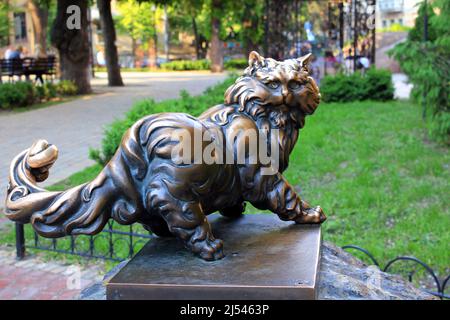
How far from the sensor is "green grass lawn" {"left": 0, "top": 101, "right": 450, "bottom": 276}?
5.05 metres

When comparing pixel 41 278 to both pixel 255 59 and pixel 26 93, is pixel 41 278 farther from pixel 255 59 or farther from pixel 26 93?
pixel 26 93

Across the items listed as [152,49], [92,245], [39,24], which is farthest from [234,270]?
[152,49]

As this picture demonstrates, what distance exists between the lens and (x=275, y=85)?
7.04 feet

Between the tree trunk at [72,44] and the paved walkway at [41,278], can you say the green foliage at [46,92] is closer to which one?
the tree trunk at [72,44]

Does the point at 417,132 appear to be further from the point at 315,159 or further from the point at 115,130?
the point at 115,130

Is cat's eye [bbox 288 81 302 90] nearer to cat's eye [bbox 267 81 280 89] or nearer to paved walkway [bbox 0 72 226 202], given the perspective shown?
cat's eye [bbox 267 81 280 89]

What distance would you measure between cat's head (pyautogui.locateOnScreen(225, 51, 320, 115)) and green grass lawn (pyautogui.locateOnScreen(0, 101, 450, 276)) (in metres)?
2.79

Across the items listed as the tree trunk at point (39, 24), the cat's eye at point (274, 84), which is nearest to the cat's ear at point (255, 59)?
the cat's eye at point (274, 84)

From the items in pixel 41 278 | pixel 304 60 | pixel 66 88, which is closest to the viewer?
pixel 304 60

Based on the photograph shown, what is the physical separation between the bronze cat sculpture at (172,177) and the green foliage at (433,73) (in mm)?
7261

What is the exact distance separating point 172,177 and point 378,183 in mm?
5295

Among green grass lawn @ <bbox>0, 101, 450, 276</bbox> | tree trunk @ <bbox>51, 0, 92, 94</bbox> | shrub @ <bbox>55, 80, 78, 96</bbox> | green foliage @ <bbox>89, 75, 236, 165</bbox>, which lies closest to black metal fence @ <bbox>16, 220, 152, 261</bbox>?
green grass lawn @ <bbox>0, 101, 450, 276</bbox>
